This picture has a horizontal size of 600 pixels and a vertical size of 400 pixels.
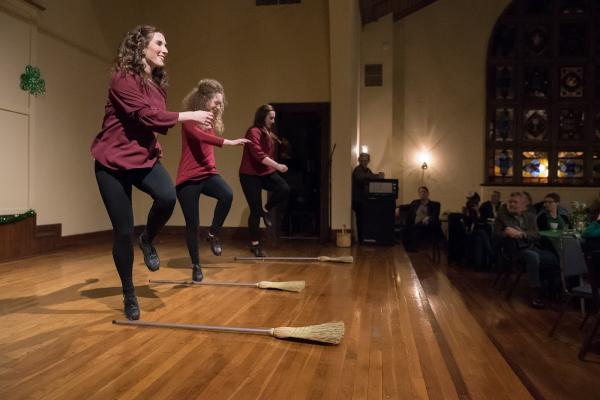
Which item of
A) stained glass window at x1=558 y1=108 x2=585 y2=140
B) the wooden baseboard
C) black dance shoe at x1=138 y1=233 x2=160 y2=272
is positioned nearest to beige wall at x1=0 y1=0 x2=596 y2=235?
the wooden baseboard

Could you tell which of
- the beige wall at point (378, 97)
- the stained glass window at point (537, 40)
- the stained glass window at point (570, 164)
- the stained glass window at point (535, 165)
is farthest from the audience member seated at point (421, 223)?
the stained glass window at point (537, 40)

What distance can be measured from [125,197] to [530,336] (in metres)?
2.54

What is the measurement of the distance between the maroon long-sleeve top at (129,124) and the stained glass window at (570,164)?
9.77 meters

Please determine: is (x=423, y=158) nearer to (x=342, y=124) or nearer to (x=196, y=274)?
(x=342, y=124)

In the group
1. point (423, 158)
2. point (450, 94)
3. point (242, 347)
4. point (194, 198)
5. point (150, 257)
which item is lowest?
point (242, 347)

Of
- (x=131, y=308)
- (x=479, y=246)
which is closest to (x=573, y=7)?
(x=479, y=246)

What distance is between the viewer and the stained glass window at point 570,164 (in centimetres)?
1002

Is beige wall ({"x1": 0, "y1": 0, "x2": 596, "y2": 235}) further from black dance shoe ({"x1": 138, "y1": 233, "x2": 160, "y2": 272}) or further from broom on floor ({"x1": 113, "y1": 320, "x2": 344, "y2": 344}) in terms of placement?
broom on floor ({"x1": 113, "y1": 320, "x2": 344, "y2": 344})

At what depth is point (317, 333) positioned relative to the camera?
213cm

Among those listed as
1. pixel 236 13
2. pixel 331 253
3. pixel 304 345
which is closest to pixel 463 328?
pixel 304 345

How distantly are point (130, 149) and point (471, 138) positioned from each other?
8930 millimetres

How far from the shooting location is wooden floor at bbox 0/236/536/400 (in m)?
1.66

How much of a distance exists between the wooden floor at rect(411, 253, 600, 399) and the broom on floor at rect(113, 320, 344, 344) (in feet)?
2.43

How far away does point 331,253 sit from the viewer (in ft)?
18.1
